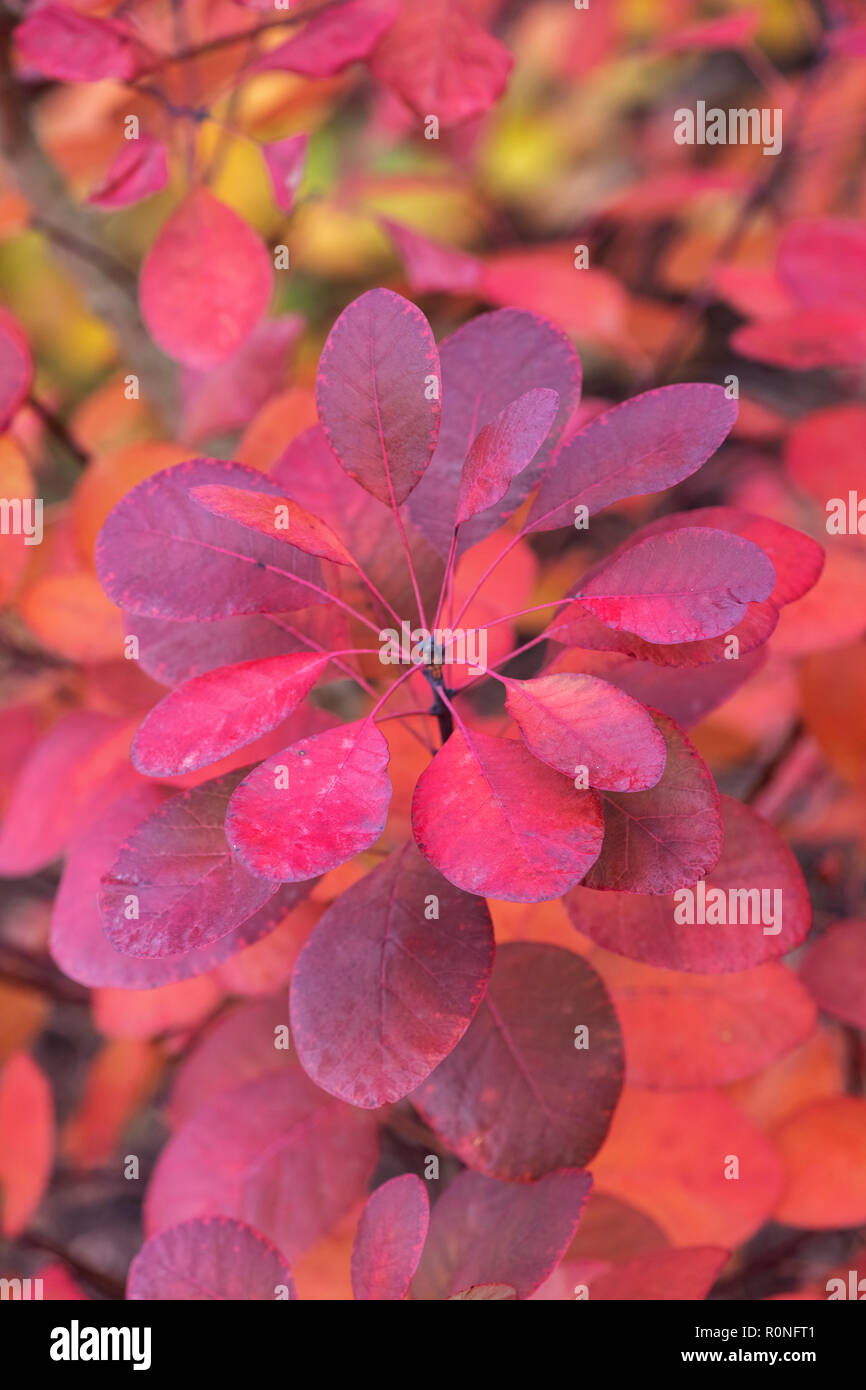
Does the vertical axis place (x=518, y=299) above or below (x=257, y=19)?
below

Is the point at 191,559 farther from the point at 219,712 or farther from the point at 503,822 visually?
the point at 503,822

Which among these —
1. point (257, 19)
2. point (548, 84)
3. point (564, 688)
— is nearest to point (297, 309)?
point (548, 84)

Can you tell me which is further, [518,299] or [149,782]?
[518,299]

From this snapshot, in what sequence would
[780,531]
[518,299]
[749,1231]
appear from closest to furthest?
[780,531] → [749,1231] → [518,299]

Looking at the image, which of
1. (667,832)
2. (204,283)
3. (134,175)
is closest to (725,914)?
(667,832)

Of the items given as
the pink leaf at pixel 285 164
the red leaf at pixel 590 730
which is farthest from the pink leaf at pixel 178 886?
the pink leaf at pixel 285 164

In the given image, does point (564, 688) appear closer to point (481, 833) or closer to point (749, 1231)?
point (481, 833)

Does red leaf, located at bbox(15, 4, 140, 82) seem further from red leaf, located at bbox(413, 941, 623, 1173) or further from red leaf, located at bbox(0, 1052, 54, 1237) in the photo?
red leaf, located at bbox(0, 1052, 54, 1237)

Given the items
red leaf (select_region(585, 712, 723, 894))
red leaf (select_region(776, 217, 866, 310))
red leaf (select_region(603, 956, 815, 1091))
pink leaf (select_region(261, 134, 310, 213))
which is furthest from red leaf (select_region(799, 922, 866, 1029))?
pink leaf (select_region(261, 134, 310, 213))
